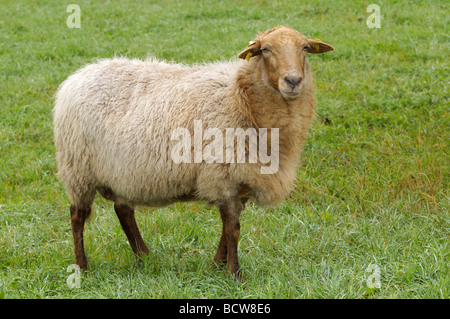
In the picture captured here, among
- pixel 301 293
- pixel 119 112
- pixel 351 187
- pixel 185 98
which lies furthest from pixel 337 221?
pixel 119 112

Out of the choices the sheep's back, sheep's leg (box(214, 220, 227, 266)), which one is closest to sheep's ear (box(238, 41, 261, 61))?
the sheep's back

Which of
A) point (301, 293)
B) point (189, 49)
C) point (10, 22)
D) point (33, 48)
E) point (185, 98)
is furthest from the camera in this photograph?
point (10, 22)

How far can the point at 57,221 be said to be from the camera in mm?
6000

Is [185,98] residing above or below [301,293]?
above

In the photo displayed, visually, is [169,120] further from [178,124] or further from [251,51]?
[251,51]

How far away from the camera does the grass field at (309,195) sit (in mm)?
4375

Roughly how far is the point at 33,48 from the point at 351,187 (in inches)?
323

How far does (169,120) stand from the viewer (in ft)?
15.0

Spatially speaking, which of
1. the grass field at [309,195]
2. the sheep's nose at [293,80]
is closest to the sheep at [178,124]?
the sheep's nose at [293,80]

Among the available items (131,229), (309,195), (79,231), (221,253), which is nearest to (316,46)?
(221,253)

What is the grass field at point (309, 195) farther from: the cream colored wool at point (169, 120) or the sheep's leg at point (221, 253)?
the cream colored wool at point (169, 120)

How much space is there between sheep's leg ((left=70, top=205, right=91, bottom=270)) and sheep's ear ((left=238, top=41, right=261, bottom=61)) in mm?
2083

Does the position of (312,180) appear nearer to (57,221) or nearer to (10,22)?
(57,221)
